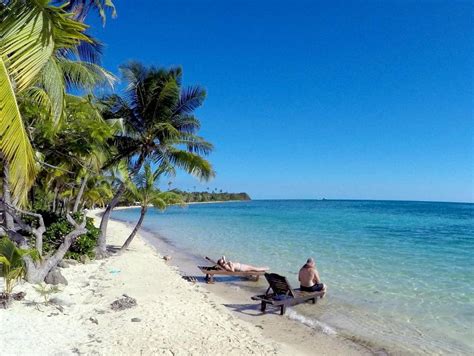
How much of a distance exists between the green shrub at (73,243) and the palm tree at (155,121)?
0.96 metres

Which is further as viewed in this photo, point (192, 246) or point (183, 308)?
point (192, 246)

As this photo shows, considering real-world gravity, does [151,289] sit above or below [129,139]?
below

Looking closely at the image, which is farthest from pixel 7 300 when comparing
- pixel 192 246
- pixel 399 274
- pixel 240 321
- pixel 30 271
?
pixel 192 246

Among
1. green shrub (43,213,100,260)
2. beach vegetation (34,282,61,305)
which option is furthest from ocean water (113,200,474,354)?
green shrub (43,213,100,260)

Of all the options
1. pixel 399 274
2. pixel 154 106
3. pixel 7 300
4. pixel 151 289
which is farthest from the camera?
pixel 154 106

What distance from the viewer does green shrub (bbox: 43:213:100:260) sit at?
1020 cm

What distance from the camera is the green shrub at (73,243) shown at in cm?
1020

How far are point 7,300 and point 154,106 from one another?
8056 mm

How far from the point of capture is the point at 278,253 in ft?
52.0

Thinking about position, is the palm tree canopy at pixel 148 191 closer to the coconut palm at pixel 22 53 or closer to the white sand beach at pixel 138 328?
the white sand beach at pixel 138 328

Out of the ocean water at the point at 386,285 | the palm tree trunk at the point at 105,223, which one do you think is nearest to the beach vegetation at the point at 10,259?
the ocean water at the point at 386,285

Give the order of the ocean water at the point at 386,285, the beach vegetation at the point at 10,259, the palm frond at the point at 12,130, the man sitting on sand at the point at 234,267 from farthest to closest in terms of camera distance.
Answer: the man sitting on sand at the point at 234,267
the ocean water at the point at 386,285
the beach vegetation at the point at 10,259
the palm frond at the point at 12,130

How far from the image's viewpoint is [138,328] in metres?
5.63

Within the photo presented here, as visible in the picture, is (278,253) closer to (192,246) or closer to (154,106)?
(192,246)
